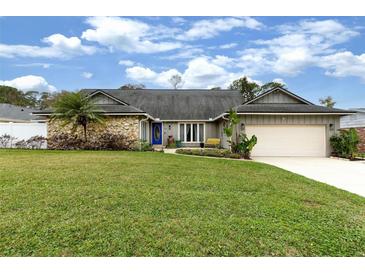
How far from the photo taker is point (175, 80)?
38.3 metres

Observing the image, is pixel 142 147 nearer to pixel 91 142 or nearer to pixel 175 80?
pixel 91 142

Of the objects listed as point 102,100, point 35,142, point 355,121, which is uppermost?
point 102,100

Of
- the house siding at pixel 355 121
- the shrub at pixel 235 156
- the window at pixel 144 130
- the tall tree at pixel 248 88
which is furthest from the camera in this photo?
the tall tree at pixel 248 88

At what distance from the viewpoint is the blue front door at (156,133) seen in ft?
67.7

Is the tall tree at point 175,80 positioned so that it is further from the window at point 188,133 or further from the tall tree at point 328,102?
the tall tree at point 328,102

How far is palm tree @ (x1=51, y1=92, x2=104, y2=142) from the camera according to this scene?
49.0 ft

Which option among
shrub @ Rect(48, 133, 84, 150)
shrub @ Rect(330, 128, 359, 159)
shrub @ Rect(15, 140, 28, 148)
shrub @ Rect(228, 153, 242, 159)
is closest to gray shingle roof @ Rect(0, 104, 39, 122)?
shrub @ Rect(15, 140, 28, 148)

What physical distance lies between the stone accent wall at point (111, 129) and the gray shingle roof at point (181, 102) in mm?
5261

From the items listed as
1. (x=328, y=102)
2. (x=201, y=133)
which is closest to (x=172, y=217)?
(x=201, y=133)

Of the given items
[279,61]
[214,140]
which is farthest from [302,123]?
[279,61]

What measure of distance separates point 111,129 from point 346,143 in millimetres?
14147

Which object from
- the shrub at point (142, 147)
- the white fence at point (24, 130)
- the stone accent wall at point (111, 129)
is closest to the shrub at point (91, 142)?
the stone accent wall at point (111, 129)

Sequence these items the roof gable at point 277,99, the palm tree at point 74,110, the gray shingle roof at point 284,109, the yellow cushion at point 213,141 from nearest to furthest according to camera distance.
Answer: the gray shingle roof at point 284,109
the palm tree at point 74,110
the roof gable at point 277,99
the yellow cushion at point 213,141

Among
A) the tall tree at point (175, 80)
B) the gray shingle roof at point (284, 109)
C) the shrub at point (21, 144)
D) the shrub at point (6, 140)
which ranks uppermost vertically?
the tall tree at point (175, 80)
